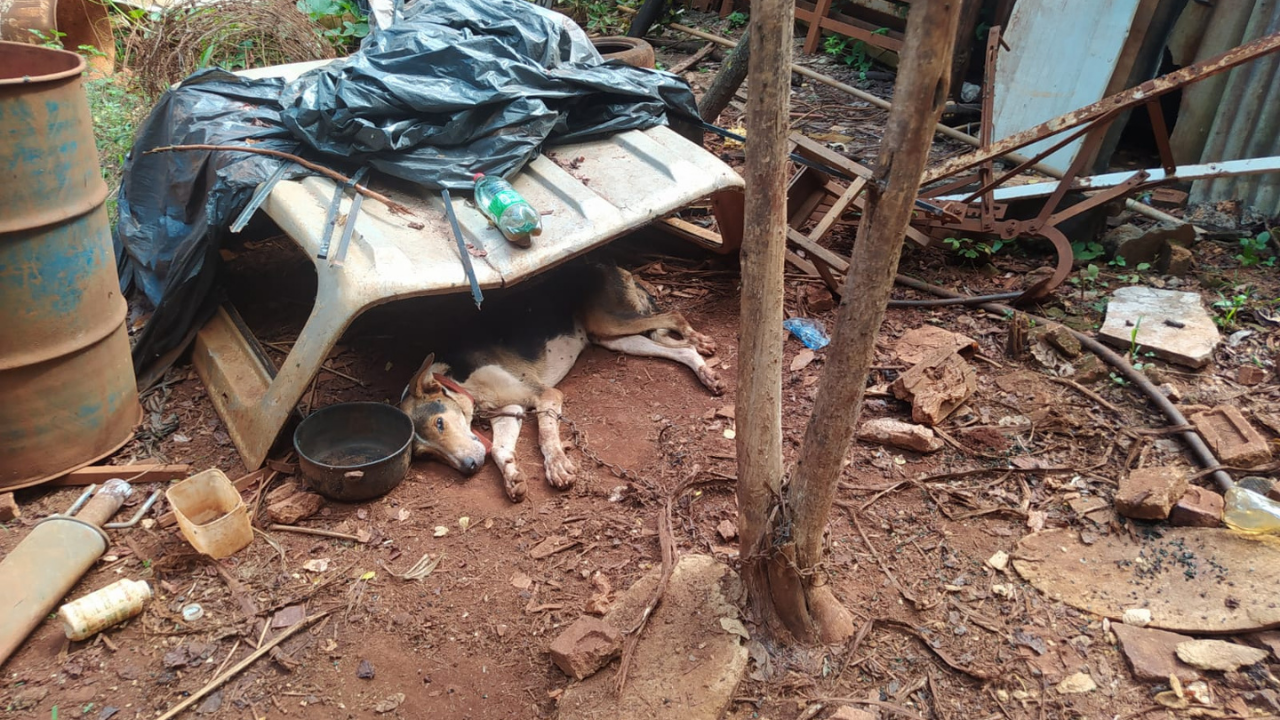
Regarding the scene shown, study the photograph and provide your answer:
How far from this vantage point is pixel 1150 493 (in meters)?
3.19

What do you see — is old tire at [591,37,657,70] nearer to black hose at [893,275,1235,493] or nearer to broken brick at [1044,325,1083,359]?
black hose at [893,275,1235,493]

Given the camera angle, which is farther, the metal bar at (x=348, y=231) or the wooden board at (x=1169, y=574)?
the metal bar at (x=348, y=231)

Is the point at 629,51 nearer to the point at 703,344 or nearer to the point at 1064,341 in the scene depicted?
the point at 703,344

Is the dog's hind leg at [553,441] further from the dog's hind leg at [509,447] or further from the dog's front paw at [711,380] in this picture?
the dog's front paw at [711,380]

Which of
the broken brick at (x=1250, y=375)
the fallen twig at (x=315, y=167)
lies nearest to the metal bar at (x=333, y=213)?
the fallen twig at (x=315, y=167)

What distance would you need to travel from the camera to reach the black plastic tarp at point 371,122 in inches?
158

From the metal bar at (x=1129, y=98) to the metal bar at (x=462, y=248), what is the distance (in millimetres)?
2114

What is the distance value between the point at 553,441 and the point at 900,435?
1.63 m

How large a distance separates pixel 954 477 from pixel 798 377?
1028mm

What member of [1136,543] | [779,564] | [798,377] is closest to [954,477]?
[1136,543]

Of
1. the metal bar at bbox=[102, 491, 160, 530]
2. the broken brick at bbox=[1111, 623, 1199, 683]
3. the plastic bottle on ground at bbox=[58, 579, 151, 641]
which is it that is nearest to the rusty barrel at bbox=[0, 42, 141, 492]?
the metal bar at bbox=[102, 491, 160, 530]

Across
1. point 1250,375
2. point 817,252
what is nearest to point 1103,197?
point 1250,375

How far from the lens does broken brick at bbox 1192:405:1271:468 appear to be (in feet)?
11.1

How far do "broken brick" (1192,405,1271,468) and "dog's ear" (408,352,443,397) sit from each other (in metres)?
3.53
